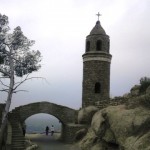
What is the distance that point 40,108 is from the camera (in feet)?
107

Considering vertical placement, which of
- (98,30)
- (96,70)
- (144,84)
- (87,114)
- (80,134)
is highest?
(98,30)

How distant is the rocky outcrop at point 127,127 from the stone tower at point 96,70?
1071 cm

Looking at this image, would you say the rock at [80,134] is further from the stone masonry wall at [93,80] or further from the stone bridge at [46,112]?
the stone masonry wall at [93,80]

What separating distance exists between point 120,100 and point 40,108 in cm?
942

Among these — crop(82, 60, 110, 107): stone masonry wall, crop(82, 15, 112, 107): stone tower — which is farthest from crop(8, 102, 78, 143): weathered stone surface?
crop(82, 60, 110, 107): stone masonry wall

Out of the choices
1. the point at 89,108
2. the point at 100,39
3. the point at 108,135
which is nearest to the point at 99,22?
the point at 100,39

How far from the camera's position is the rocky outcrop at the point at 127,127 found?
49.2 feet

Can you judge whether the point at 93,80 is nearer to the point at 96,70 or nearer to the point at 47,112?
the point at 96,70

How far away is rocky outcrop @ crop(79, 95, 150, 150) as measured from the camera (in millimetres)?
15008

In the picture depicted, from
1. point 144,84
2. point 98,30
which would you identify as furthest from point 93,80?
point 144,84

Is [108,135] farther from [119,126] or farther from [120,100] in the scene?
[120,100]

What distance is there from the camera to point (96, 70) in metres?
32.8

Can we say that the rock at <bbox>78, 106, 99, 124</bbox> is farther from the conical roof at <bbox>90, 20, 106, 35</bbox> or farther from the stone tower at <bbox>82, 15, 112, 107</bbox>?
the conical roof at <bbox>90, 20, 106, 35</bbox>

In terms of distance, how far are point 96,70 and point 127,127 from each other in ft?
53.8
